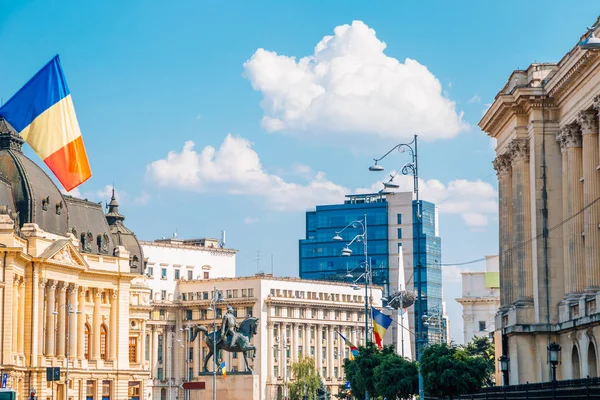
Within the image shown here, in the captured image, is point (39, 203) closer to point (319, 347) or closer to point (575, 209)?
point (575, 209)

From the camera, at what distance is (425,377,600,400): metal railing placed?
43.8 metres

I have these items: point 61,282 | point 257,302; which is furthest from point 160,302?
point 61,282

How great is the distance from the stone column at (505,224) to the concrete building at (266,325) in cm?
9770

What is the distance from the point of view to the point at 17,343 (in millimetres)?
108875

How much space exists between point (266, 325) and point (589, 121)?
11451 centimetres

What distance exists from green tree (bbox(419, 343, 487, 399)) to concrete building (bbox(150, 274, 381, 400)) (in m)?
107

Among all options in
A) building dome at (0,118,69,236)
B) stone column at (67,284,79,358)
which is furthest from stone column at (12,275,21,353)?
stone column at (67,284,79,358)

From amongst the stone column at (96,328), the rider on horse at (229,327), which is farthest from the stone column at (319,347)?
the rider on horse at (229,327)

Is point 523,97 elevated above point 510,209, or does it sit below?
above

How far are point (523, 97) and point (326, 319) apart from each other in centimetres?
11713

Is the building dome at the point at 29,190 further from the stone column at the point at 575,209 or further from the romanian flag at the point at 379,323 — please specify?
the stone column at the point at 575,209

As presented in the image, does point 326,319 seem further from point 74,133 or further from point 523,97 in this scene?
point 74,133

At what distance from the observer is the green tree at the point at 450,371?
65188mm

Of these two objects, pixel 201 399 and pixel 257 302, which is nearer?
pixel 201 399
